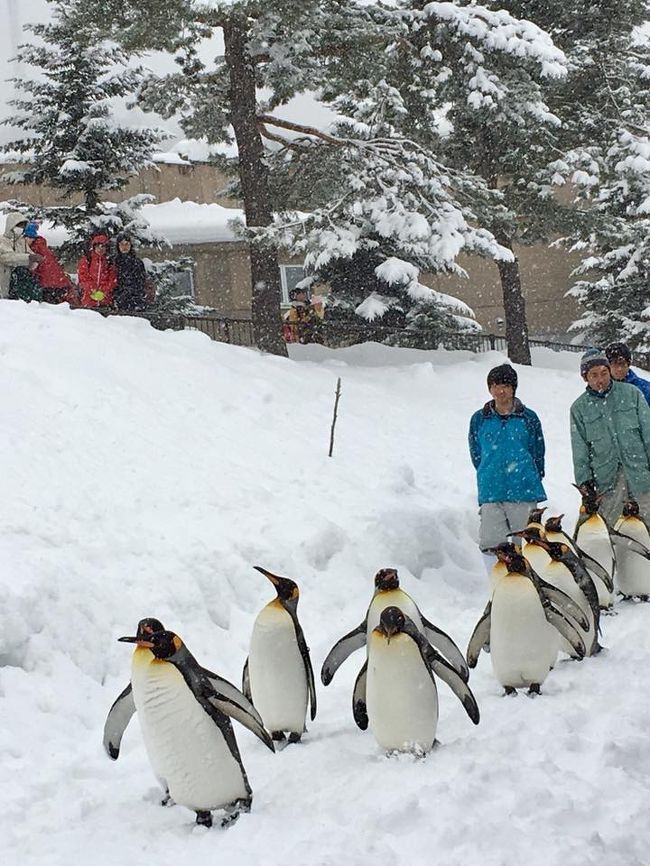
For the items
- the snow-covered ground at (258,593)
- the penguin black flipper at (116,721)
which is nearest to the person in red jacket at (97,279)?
the snow-covered ground at (258,593)

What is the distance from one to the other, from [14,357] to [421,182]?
19.6 feet

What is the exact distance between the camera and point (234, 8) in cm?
1029

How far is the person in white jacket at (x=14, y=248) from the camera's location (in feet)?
39.6

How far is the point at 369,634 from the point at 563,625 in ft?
3.81

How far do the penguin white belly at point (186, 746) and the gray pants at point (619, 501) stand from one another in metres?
4.30

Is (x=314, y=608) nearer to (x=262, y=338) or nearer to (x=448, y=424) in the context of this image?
(x=448, y=424)

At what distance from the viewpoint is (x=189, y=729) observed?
370 centimetres

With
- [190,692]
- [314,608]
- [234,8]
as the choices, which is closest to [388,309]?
[234,8]

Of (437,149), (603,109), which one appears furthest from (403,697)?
(603,109)

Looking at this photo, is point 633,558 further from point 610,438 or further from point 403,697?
point 403,697

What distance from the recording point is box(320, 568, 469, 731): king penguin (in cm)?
455

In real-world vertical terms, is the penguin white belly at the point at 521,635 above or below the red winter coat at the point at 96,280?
below

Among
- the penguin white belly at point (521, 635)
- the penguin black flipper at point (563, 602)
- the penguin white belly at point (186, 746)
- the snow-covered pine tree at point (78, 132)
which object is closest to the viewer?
the penguin white belly at point (186, 746)

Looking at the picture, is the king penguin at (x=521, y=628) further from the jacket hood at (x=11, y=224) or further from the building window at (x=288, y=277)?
the building window at (x=288, y=277)
